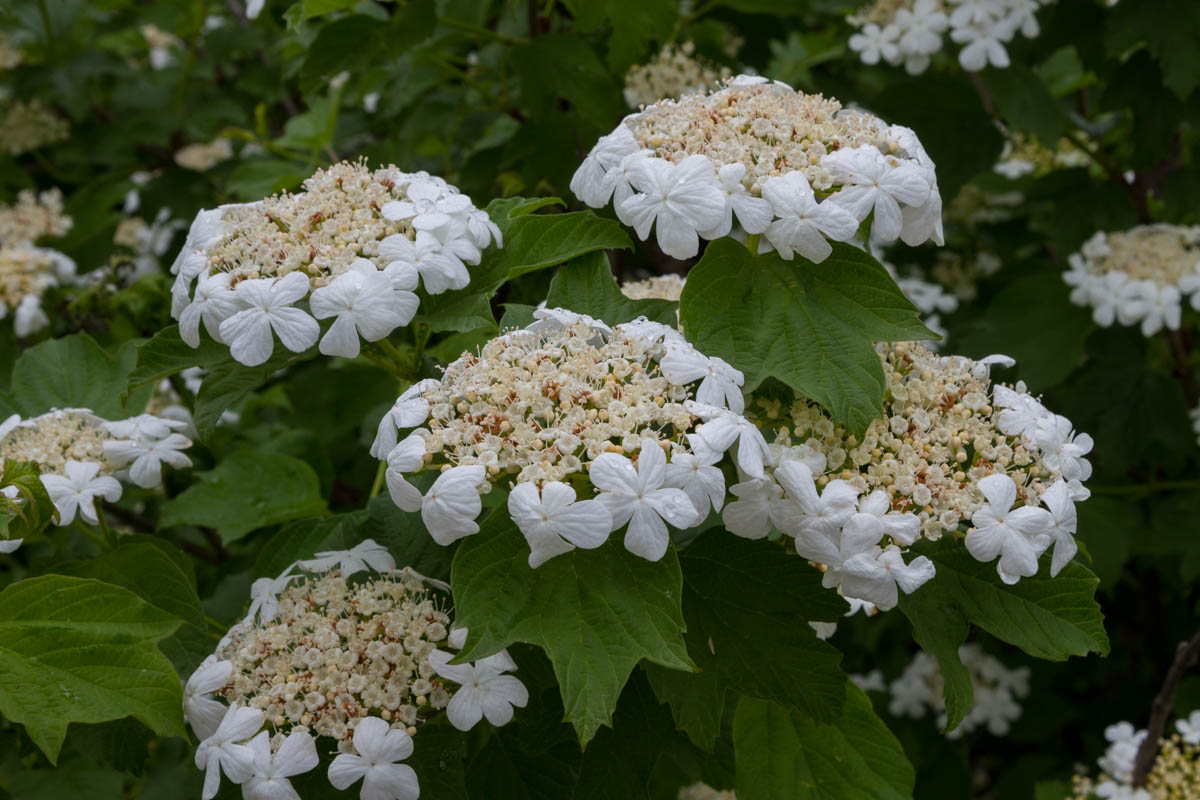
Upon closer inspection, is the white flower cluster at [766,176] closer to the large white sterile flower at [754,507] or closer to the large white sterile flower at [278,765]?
the large white sterile flower at [754,507]

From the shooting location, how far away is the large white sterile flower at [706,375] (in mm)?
1809

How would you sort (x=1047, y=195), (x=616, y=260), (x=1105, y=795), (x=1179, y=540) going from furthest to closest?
(x=1047, y=195)
(x=1179, y=540)
(x=616, y=260)
(x=1105, y=795)

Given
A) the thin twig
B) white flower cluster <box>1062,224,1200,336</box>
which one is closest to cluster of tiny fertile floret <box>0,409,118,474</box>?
the thin twig

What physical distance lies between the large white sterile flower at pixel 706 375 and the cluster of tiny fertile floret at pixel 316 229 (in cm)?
57

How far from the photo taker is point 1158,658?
453cm

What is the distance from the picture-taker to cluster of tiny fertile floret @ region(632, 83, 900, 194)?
6.43ft

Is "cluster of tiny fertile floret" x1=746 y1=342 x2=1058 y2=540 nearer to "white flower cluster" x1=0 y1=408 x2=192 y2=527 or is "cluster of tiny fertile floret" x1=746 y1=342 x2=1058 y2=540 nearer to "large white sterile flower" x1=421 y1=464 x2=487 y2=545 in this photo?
"large white sterile flower" x1=421 y1=464 x2=487 y2=545

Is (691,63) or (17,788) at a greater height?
(691,63)

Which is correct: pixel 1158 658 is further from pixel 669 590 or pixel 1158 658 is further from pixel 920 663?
pixel 669 590

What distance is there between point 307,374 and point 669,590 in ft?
9.27

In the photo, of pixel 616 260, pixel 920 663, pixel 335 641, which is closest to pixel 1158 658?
pixel 920 663

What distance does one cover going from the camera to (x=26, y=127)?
4762 millimetres

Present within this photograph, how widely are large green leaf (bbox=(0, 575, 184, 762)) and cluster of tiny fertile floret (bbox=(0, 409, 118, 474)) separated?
410 mm

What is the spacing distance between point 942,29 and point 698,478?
2.28 m
